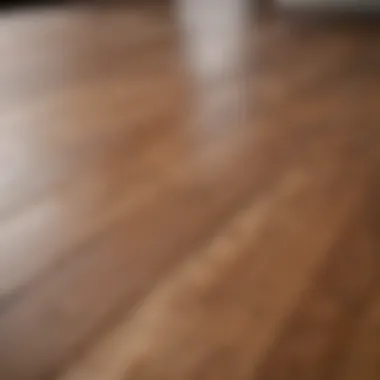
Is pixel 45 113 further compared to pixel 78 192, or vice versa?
pixel 45 113

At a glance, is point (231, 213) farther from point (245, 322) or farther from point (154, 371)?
point (154, 371)

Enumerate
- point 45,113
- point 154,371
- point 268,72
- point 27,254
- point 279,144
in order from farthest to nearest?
point 268,72 < point 45,113 < point 279,144 < point 27,254 < point 154,371

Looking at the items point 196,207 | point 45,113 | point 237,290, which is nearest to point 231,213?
point 196,207

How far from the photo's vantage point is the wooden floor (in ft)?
2.78

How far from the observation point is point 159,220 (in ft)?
3.83

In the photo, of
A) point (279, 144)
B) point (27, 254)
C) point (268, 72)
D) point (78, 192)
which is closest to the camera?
point (27, 254)

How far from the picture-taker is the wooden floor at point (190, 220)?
847 mm

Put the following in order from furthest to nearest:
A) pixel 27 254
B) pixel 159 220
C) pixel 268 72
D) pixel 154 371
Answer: pixel 268 72
pixel 159 220
pixel 27 254
pixel 154 371

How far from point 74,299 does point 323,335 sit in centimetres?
37

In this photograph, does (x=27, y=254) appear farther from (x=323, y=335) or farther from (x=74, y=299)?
(x=323, y=335)

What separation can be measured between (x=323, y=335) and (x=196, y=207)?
0.42 m

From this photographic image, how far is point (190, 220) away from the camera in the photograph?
3.83 ft

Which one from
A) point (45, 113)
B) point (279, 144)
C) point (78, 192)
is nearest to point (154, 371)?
point (78, 192)

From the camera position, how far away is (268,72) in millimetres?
2143
